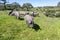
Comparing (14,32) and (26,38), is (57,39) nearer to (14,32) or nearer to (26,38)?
(26,38)

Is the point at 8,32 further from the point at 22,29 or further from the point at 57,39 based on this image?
the point at 57,39

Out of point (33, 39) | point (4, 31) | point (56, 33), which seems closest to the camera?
point (33, 39)

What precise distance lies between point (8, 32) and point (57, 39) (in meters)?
3.47

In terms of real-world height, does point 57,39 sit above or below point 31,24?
below

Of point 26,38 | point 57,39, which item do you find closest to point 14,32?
point 26,38

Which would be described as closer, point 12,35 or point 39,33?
point 12,35

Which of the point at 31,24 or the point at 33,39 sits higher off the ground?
the point at 31,24

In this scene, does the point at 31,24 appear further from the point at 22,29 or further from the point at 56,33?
the point at 56,33

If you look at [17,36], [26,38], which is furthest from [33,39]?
[17,36]

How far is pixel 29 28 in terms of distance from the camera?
36.6ft

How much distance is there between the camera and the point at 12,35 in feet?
31.7

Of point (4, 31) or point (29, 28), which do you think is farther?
point (29, 28)

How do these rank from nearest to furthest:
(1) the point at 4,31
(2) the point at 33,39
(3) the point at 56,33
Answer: (2) the point at 33,39, (1) the point at 4,31, (3) the point at 56,33

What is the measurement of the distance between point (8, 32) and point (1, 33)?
0.51m
